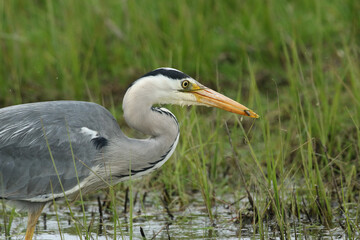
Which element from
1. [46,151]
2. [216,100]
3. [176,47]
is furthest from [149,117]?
[176,47]

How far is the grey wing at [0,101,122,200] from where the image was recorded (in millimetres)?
4422

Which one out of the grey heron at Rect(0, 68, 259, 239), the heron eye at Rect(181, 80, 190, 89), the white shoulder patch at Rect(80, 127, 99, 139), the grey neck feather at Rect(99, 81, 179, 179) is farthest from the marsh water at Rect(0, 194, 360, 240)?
the heron eye at Rect(181, 80, 190, 89)

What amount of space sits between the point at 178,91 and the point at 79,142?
0.72 meters

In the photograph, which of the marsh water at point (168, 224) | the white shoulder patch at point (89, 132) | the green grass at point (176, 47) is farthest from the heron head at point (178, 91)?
the green grass at point (176, 47)

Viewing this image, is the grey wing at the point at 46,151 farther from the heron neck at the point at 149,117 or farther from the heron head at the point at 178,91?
the heron head at the point at 178,91

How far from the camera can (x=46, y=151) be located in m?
4.45

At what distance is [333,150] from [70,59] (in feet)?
9.33

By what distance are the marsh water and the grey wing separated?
10.2 inches

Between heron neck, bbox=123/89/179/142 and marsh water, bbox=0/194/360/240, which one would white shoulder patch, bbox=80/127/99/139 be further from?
marsh water, bbox=0/194/360/240

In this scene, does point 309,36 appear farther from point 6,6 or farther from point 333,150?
point 6,6

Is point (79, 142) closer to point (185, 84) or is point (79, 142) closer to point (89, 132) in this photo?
point (89, 132)

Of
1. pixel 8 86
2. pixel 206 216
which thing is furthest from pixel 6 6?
pixel 206 216

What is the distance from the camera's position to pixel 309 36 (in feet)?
25.6

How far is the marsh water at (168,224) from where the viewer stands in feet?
14.6
